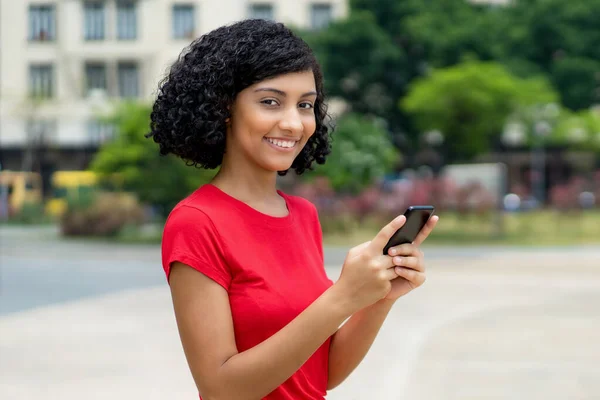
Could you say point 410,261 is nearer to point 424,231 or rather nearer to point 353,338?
point 424,231

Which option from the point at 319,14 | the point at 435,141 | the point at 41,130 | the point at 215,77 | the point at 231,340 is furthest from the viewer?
the point at 319,14

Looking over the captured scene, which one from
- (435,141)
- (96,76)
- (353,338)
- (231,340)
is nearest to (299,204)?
(353,338)

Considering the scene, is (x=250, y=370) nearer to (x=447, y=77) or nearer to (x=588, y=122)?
(x=447, y=77)

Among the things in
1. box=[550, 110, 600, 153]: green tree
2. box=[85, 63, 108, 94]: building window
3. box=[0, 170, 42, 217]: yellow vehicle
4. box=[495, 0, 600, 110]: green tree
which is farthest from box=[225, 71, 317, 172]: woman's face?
box=[85, 63, 108, 94]: building window

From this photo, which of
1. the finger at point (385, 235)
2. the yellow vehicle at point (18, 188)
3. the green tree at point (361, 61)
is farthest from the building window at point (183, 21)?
the finger at point (385, 235)

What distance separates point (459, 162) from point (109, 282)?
91.7 feet

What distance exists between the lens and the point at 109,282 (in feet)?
44.4

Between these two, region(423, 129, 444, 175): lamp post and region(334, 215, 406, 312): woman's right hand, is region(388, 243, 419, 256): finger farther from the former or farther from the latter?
region(423, 129, 444, 175): lamp post

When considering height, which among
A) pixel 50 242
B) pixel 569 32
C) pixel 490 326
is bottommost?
pixel 50 242

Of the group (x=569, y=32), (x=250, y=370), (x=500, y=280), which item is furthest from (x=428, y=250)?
(x=569, y=32)

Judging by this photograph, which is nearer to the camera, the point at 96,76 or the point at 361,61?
the point at 361,61

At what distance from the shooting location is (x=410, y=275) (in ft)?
5.61

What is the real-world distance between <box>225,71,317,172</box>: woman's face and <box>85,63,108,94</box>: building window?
4444cm

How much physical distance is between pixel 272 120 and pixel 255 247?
259mm
